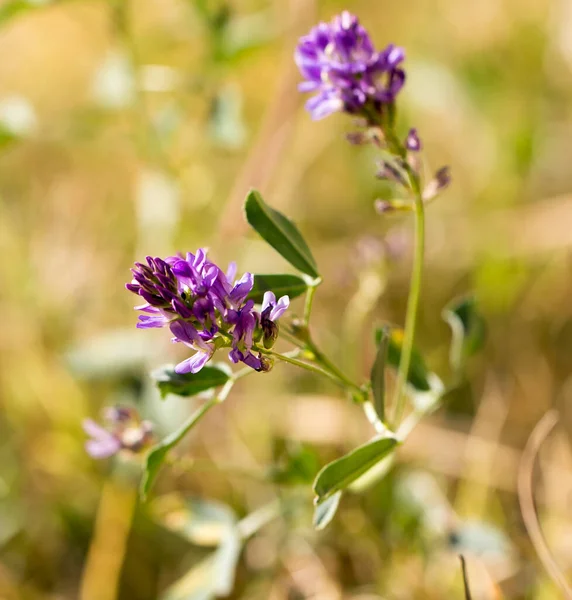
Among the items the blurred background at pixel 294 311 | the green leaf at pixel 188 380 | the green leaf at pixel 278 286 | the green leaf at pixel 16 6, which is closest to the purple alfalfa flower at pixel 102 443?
the blurred background at pixel 294 311

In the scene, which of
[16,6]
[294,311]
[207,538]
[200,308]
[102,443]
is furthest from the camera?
[294,311]

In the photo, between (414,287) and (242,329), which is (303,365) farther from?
(414,287)

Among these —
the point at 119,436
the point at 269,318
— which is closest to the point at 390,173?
the point at 269,318

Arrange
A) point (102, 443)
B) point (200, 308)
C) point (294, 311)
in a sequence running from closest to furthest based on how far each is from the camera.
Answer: point (200, 308), point (102, 443), point (294, 311)

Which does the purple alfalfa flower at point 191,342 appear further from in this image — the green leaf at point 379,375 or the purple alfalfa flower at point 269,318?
the green leaf at point 379,375

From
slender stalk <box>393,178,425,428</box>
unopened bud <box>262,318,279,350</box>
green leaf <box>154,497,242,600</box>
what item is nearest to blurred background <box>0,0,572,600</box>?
green leaf <box>154,497,242,600</box>

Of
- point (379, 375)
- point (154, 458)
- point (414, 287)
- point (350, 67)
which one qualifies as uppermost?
point (350, 67)

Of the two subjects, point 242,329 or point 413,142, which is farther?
point 413,142

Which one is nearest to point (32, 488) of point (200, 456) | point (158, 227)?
point (200, 456)
